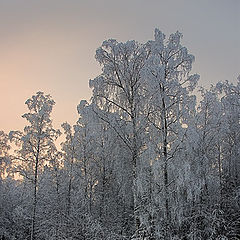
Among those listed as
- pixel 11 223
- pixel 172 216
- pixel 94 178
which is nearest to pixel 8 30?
pixel 94 178

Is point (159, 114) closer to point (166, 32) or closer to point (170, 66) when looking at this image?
point (170, 66)

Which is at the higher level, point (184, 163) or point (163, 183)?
point (184, 163)

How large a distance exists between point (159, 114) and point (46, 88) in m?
8.66

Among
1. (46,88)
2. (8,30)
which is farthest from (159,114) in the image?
(8,30)

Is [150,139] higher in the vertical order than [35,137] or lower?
lower

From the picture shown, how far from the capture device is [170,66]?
1071cm

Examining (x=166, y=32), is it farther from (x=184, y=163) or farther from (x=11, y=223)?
(x=11, y=223)

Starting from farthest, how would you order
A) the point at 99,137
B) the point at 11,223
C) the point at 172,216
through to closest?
the point at 11,223 < the point at 99,137 < the point at 172,216

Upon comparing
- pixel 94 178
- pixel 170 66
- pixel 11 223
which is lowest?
pixel 11 223

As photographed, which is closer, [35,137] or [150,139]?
[150,139]

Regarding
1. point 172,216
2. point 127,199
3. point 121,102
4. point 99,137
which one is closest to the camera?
point 172,216

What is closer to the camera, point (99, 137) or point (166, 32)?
point (166, 32)

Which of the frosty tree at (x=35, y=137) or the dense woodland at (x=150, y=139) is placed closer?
the dense woodland at (x=150, y=139)

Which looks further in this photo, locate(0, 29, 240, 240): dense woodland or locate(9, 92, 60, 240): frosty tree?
locate(9, 92, 60, 240): frosty tree
